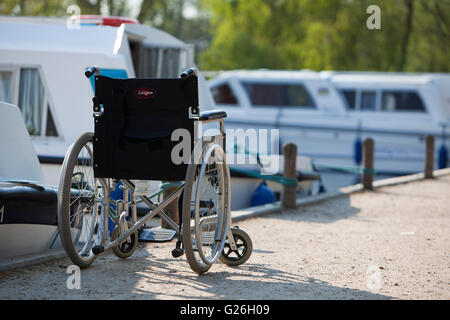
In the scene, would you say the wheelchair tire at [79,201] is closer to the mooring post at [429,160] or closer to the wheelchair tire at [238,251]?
the wheelchair tire at [238,251]

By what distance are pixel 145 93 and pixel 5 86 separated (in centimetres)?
518

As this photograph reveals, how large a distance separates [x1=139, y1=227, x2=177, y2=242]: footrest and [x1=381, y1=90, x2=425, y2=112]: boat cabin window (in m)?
12.4

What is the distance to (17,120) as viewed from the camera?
646 centimetres

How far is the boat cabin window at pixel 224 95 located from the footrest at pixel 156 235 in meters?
12.2

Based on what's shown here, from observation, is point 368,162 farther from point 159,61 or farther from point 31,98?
point 31,98

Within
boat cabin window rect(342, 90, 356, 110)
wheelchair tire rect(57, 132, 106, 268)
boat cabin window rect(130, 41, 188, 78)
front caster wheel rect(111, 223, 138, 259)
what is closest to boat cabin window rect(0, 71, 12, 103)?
boat cabin window rect(130, 41, 188, 78)

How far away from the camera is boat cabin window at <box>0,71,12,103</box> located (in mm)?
9570

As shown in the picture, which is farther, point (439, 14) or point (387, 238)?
point (439, 14)

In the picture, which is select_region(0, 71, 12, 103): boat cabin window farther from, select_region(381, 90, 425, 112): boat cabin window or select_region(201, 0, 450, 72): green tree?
select_region(201, 0, 450, 72): green tree

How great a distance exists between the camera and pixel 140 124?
5.09 metres

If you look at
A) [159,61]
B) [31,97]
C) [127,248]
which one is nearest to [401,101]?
[159,61]
